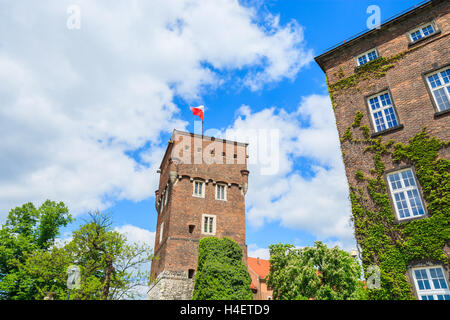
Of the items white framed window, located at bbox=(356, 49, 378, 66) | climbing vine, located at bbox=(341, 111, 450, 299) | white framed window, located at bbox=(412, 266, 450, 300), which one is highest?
white framed window, located at bbox=(356, 49, 378, 66)

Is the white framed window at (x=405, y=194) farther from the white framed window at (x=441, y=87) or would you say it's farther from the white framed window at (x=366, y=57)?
the white framed window at (x=366, y=57)

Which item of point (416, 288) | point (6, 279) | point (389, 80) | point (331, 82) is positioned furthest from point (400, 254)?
point (6, 279)

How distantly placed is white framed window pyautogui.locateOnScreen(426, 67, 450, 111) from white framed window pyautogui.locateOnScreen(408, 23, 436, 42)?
2.69 meters

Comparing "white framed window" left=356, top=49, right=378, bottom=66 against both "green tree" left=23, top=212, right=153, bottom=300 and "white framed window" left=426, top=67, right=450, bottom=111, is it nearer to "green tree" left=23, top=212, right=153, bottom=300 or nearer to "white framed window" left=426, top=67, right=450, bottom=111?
"white framed window" left=426, top=67, right=450, bottom=111

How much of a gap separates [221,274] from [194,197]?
31.8 ft

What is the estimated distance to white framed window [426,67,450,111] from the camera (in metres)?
14.3

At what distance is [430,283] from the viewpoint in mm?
11945

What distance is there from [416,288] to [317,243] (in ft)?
28.1

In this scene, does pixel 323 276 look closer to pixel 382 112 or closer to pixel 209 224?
pixel 382 112

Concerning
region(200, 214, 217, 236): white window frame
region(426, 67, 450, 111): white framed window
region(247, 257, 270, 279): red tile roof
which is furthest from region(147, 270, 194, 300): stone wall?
region(426, 67, 450, 111): white framed window

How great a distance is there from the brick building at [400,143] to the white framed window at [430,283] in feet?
0.11

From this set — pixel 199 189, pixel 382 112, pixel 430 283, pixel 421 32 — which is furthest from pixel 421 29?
pixel 199 189

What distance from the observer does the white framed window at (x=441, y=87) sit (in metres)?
14.3

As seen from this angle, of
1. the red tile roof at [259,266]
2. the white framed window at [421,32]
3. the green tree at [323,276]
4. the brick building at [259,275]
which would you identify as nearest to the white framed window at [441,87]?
the white framed window at [421,32]
